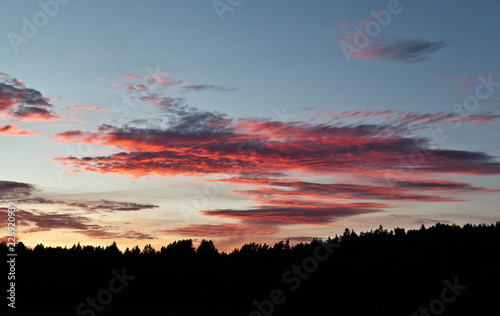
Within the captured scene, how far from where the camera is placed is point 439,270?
109m

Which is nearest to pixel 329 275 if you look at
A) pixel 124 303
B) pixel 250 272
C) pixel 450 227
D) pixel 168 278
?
pixel 250 272

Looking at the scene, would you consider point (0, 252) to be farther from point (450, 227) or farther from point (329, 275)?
point (450, 227)

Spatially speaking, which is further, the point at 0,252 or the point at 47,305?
the point at 0,252

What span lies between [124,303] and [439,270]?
88.8 meters
